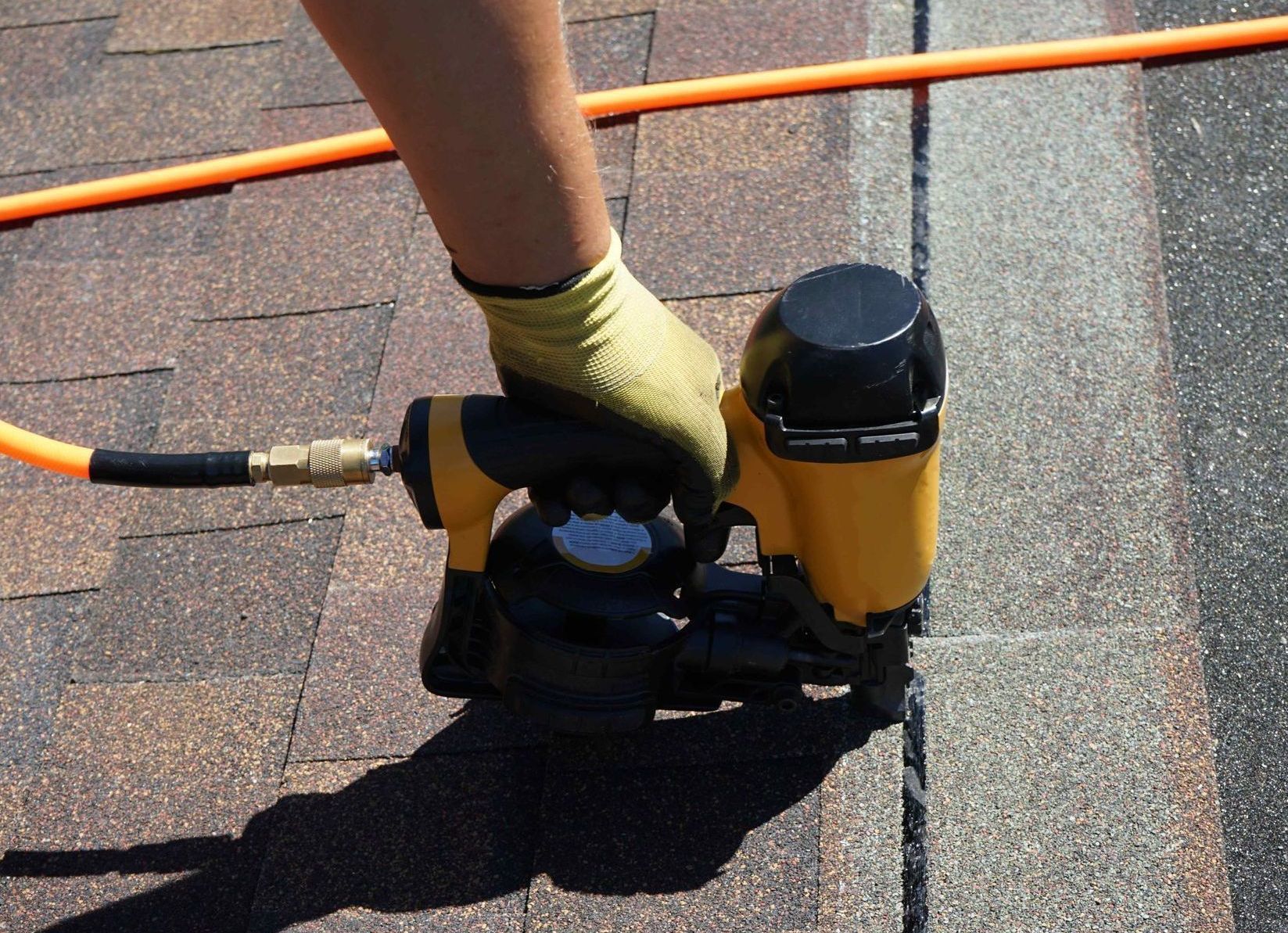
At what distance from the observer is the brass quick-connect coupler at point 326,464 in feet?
4.68

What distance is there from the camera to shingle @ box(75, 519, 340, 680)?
1.90 meters

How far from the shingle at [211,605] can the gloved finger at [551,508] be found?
659mm

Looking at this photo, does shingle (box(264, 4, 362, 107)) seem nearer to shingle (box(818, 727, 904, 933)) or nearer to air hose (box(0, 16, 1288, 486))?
air hose (box(0, 16, 1288, 486))

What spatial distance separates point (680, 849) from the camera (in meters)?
1.59

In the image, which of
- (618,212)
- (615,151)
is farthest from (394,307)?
(615,151)

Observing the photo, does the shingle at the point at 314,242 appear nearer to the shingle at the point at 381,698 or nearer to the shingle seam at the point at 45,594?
the shingle seam at the point at 45,594

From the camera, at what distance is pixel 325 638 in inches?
73.6

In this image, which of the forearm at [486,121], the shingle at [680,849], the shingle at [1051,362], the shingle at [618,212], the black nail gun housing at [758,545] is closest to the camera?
the forearm at [486,121]

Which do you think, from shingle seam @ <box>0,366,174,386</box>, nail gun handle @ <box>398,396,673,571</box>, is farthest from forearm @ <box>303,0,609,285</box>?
shingle seam @ <box>0,366,174,386</box>

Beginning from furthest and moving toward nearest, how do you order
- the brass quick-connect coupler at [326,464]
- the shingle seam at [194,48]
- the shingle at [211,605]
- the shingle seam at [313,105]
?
the shingle seam at [194,48]
the shingle seam at [313,105]
the shingle at [211,605]
the brass quick-connect coupler at [326,464]

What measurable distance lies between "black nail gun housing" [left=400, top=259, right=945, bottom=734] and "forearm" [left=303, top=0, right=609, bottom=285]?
0.82ft

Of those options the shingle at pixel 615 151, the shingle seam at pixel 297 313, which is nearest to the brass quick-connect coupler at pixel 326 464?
the shingle seam at pixel 297 313

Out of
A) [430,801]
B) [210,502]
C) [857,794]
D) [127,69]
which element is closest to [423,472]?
[430,801]

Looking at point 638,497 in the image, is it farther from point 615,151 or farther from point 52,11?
point 52,11
